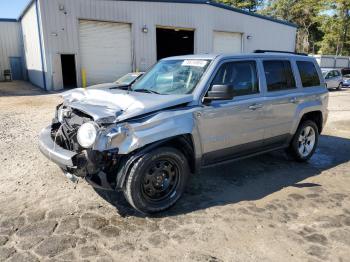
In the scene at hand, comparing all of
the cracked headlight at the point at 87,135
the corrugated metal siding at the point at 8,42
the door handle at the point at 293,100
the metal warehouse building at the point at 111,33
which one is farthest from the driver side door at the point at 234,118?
the corrugated metal siding at the point at 8,42

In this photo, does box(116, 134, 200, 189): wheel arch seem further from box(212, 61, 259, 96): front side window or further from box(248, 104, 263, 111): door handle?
box(248, 104, 263, 111): door handle

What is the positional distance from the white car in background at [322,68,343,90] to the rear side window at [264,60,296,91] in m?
19.1

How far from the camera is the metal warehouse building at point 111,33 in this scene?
18328 mm

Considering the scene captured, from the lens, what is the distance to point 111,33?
20438mm


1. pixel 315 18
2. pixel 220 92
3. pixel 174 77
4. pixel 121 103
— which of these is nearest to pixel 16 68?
pixel 174 77

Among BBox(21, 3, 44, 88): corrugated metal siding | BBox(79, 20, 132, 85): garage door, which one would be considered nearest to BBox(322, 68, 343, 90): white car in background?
BBox(79, 20, 132, 85): garage door

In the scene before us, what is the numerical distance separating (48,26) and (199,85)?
16.2 m

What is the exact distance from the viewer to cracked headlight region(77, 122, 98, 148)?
3614 millimetres

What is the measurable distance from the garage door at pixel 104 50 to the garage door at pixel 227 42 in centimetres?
743

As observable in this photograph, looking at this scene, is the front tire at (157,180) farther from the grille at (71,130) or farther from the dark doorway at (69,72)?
the dark doorway at (69,72)

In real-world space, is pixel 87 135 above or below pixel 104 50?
below

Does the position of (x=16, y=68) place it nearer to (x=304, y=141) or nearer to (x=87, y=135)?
(x=304, y=141)

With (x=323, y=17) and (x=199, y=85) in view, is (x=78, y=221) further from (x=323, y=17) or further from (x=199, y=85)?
(x=323, y=17)

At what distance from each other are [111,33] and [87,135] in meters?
18.1
